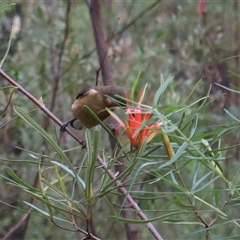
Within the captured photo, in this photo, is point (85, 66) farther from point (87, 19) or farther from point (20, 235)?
point (20, 235)

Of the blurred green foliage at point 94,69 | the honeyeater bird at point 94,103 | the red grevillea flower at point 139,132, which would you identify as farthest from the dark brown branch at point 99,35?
the red grevillea flower at point 139,132

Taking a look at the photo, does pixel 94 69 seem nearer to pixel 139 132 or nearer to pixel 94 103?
pixel 94 103

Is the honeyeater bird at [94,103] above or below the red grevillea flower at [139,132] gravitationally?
below

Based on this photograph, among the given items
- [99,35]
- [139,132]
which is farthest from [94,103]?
[139,132]

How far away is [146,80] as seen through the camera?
6.61 feet

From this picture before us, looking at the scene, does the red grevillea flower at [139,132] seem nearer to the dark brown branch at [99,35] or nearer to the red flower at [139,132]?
the red flower at [139,132]

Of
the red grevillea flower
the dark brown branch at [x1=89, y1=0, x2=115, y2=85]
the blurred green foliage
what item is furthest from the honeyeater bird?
Answer: the red grevillea flower

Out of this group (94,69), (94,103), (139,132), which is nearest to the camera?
(139,132)

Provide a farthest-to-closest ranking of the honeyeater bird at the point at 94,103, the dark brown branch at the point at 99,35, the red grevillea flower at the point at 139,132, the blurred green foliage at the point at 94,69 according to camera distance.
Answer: the blurred green foliage at the point at 94,69, the dark brown branch at the point at 99,35, the honeyeater bird at the point at 94,103, the red grevillea flower at the point at 139,132

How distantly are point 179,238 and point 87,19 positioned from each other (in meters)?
0.94

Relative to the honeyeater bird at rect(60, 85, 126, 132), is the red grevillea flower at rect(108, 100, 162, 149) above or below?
above

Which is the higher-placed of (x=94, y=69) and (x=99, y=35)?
(x=99, y=35)

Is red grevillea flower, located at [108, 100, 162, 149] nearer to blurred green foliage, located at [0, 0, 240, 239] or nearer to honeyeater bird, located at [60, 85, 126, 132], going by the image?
honeyeater bird, located at [60, 85, 126, 132]

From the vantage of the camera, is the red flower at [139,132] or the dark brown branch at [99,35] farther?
the dark brown branch at [99,35]
